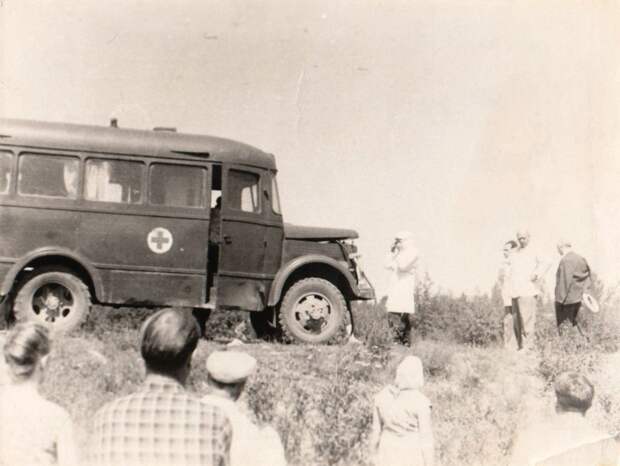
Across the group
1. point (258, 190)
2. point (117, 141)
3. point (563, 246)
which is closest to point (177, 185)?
point (117, 141)

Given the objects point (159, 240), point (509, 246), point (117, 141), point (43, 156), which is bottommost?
point (159, 240)

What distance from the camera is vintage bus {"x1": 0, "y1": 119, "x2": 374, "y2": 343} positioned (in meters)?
7.38

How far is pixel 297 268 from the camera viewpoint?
27.3 feet

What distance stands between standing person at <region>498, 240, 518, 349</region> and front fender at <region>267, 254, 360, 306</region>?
5.14ft

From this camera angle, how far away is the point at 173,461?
9.20ft

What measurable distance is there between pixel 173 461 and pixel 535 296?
20.9 feet

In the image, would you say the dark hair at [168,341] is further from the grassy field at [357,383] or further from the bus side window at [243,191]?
the bus side window at [243,191]

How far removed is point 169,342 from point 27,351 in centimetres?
59

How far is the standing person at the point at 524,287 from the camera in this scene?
8.40 m

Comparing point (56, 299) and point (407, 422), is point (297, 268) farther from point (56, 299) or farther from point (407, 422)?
point (407, 422)

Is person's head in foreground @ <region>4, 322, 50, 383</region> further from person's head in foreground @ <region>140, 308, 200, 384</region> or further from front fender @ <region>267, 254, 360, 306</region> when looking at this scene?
front fender @ <region>267, 254, 360, 306</region>

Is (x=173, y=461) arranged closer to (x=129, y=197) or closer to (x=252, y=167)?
(x=129, y=197)

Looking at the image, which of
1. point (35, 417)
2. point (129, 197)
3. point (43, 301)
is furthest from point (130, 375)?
point (35, 417)

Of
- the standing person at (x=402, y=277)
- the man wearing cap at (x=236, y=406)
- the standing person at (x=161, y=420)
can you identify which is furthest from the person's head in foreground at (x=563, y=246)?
the standing person at (x=161, y=420)
